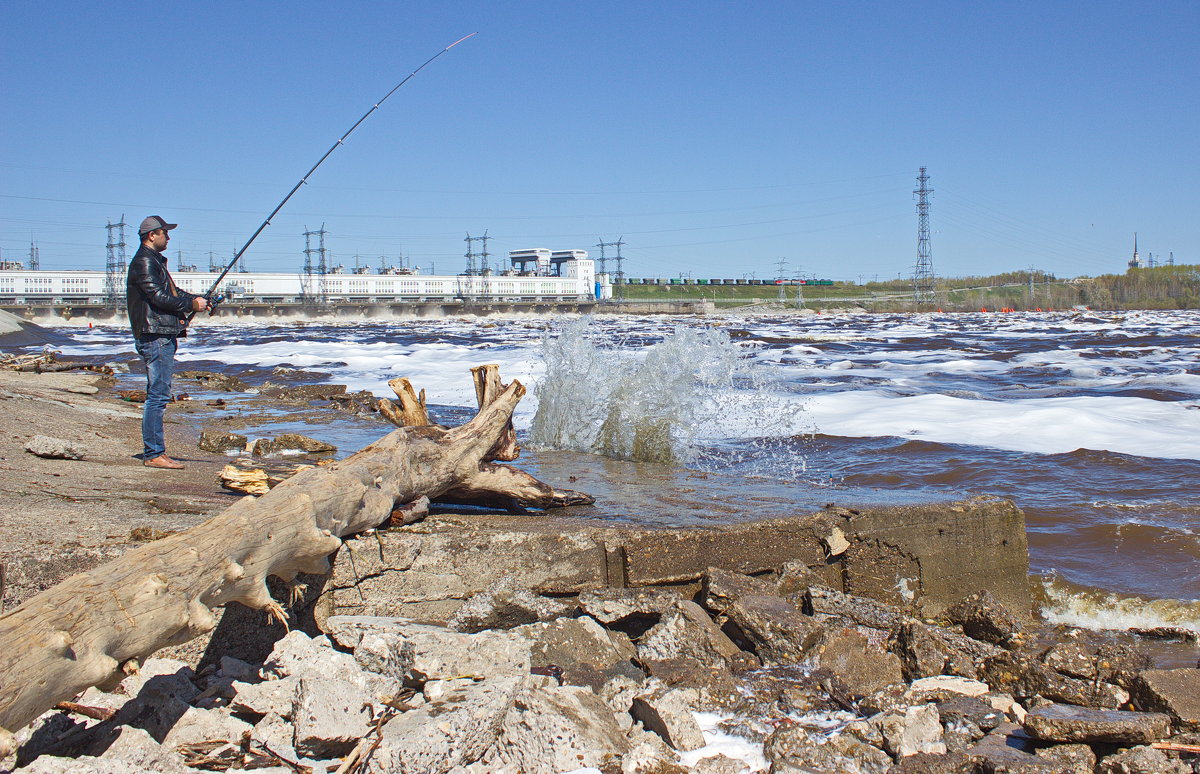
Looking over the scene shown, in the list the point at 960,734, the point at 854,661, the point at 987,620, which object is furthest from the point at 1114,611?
the point at 960,734

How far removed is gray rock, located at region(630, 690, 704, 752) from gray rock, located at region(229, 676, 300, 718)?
3.91ft

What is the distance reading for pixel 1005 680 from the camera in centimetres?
372

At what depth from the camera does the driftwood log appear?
2373mm

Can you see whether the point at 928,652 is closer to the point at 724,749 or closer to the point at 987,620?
the point at 987,620

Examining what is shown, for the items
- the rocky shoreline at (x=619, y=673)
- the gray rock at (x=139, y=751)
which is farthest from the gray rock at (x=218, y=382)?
the gray rock at (x=139, y=751)

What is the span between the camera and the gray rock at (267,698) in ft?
10.0

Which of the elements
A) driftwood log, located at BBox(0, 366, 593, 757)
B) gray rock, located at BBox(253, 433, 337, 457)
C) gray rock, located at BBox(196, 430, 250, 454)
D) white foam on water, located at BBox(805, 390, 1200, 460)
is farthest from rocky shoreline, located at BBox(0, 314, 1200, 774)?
white foam on water, located at BBox(805, 390, 1200, 460)

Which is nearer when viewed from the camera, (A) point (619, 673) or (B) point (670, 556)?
(A) point (619, 673)

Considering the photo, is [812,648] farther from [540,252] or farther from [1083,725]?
[540,252]

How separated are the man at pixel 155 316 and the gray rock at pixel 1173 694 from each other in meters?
5.59

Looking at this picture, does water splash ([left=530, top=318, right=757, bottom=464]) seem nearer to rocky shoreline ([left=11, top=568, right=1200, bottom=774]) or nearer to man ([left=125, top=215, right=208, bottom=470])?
man ([left=125, top=215, right=208, bottom=470])

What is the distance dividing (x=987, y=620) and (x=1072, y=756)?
1388mm

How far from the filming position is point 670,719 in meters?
3.13

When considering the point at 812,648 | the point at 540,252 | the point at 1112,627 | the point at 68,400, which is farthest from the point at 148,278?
the point at 540,252
